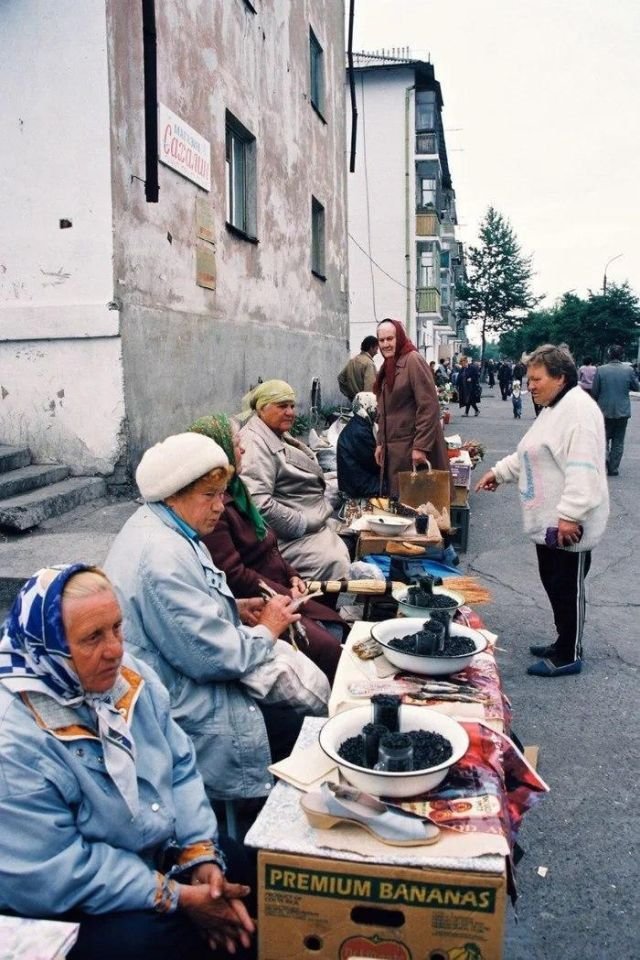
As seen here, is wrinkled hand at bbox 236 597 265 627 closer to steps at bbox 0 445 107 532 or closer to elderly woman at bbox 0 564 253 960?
elderly woman at bbox 0 564 253 960

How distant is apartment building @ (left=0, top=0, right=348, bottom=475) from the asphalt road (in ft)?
11.0

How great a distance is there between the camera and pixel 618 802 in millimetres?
3230

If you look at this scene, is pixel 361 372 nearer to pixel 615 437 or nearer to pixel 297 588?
pixel 615 437

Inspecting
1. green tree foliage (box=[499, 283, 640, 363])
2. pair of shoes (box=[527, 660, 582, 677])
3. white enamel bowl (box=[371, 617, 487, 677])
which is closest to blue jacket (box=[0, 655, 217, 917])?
white enamel bowl (box=[371, 617, 487, 677])

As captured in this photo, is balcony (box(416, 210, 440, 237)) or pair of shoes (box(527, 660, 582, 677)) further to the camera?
balcony (box(416, 210, 440, 237))

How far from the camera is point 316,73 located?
13.9 m

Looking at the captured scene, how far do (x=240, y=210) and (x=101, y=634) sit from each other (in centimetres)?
917

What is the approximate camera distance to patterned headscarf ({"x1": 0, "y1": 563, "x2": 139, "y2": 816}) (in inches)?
70.7

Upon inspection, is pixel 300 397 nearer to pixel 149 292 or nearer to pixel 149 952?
pixel 149 292

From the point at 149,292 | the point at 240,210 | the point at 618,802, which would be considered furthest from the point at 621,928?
the point at 240,210

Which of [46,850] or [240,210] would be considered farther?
[240,210]

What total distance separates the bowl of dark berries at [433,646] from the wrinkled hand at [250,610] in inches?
26.6

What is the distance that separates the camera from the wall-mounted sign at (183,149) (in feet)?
22.5

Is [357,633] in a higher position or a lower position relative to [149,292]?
lower
